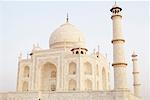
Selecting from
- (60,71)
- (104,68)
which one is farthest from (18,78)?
(104,68)

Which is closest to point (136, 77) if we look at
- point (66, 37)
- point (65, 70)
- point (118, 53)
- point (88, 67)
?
point (88, 67)

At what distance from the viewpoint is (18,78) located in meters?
21.8

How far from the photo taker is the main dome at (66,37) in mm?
22812

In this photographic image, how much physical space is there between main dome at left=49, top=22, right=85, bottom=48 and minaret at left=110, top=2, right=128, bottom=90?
6.84 metres

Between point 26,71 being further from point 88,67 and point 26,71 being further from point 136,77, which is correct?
point 136,77

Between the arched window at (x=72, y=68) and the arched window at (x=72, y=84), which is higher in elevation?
the arched window at (x=72, y=68)

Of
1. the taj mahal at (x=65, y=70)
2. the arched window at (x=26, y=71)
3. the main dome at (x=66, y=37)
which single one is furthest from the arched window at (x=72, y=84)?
the arched window at (x=26, y=71)

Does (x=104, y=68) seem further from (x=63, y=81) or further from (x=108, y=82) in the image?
(x=63, y=81)

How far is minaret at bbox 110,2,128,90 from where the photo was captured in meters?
14.9

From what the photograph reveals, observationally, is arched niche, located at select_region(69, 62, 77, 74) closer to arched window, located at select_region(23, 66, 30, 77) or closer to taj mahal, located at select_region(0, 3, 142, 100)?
taj mahal, located at select_region(0, 3, 142, 100)

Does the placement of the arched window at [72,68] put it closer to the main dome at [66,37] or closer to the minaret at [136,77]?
the main dome at [66,37]

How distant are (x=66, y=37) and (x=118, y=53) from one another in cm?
837

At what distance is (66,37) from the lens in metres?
22.9

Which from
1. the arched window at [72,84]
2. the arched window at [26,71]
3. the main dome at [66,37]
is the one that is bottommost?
the arched window at [72,84]
